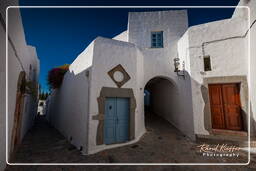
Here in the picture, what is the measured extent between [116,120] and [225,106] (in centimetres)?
492

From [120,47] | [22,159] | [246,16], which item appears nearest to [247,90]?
[246,16]

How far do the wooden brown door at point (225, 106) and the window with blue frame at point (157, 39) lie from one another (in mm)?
4111

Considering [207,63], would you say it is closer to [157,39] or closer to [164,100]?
[164,100]

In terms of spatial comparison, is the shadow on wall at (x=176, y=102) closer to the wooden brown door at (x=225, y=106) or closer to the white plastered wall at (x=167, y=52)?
the white plastered wall at (x=167, y=52)

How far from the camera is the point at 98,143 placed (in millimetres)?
4832

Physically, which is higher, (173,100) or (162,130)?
(173,100)

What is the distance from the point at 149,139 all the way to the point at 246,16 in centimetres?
685

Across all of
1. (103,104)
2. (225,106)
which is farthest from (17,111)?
(225,106)

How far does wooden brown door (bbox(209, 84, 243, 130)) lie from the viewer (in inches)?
226

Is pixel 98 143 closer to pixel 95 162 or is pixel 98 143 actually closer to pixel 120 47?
pixel 95 162

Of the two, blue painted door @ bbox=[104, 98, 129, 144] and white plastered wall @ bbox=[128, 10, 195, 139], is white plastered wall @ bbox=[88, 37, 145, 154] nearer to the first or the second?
blue painted door @ bbox=[104, 98, 129, 144]

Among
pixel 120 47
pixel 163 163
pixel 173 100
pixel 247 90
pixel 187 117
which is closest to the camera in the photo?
pixel 163 163

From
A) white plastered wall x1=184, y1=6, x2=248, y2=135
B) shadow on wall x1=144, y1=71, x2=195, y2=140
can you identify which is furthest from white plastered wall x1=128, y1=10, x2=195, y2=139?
white plastered wall x1=184, y1=6, x2=248, y2=135

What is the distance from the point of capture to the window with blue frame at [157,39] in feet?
28.6
